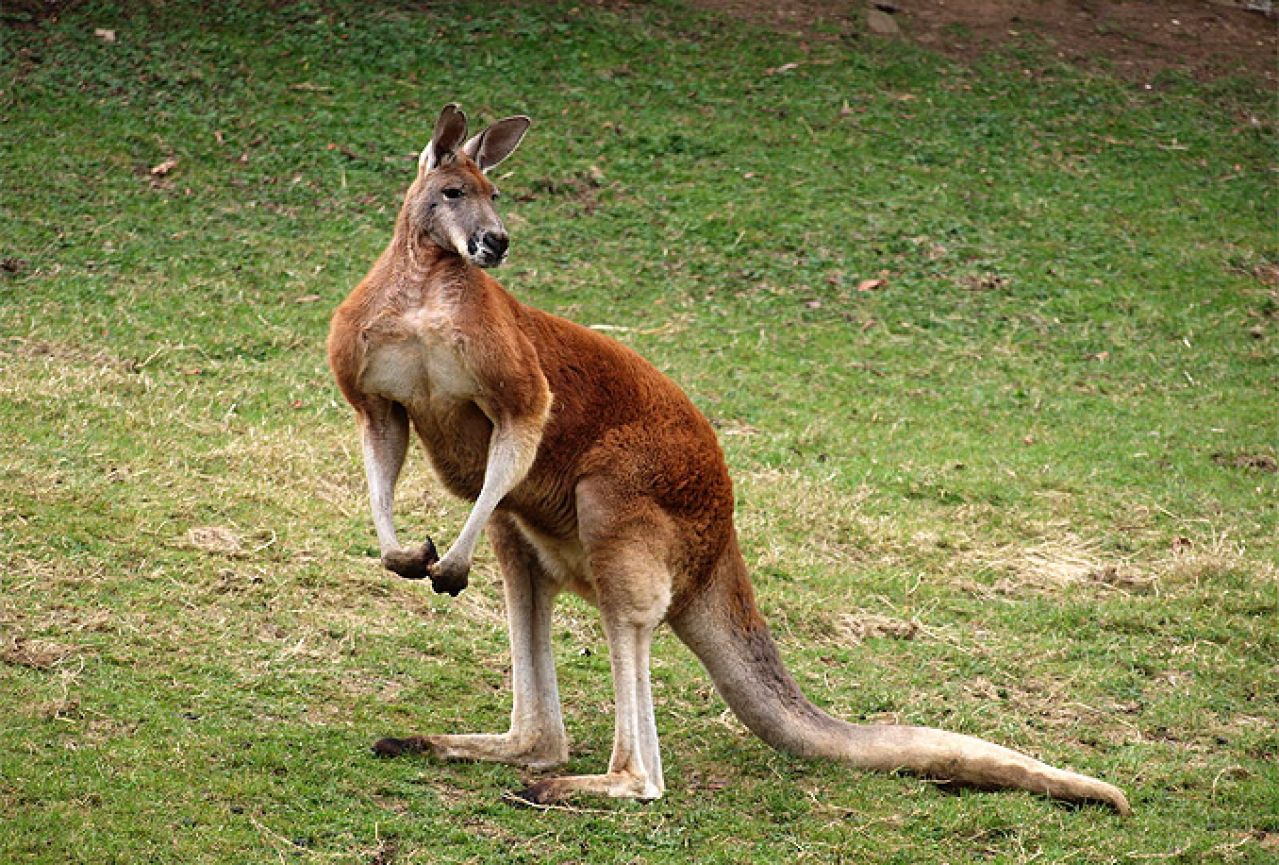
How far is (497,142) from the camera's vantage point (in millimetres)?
4594

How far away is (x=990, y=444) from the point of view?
812 centimetres

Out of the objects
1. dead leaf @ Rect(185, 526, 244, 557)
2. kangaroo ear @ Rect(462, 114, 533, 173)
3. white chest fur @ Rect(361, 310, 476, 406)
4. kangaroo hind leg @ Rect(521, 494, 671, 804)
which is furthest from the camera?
dead leaf @ Rect(185, 526, 244, 557)

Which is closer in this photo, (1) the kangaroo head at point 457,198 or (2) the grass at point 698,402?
(1) the kangaroo head at point 457,198

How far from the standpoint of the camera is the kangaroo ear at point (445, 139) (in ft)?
14.3

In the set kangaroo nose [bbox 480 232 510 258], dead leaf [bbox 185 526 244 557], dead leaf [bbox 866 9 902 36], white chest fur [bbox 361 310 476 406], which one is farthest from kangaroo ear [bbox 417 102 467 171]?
dead leaf [bbox 866 9 902 36]

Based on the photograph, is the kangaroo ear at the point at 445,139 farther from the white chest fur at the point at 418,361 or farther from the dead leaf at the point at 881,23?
the dead leaf at the point at 881,23

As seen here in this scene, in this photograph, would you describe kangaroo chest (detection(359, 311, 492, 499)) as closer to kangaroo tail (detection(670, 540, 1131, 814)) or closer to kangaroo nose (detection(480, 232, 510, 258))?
kangaroo nose (detection(480, 232, 510, 258))

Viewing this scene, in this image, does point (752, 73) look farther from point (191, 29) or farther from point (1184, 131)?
point (191, 29)

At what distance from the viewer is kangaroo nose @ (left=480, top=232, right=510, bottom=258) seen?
420 cm

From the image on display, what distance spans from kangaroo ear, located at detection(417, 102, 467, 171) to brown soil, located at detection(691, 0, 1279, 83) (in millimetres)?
8388

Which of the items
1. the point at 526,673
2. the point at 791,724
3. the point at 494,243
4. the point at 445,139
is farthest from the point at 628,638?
the point at 445,139

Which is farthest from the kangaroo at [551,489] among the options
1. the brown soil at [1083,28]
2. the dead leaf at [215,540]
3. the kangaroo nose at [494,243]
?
the brown soil at [1083,28]

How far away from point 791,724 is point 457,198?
180 centimetres

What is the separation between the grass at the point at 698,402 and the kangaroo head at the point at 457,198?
4.79 ft
